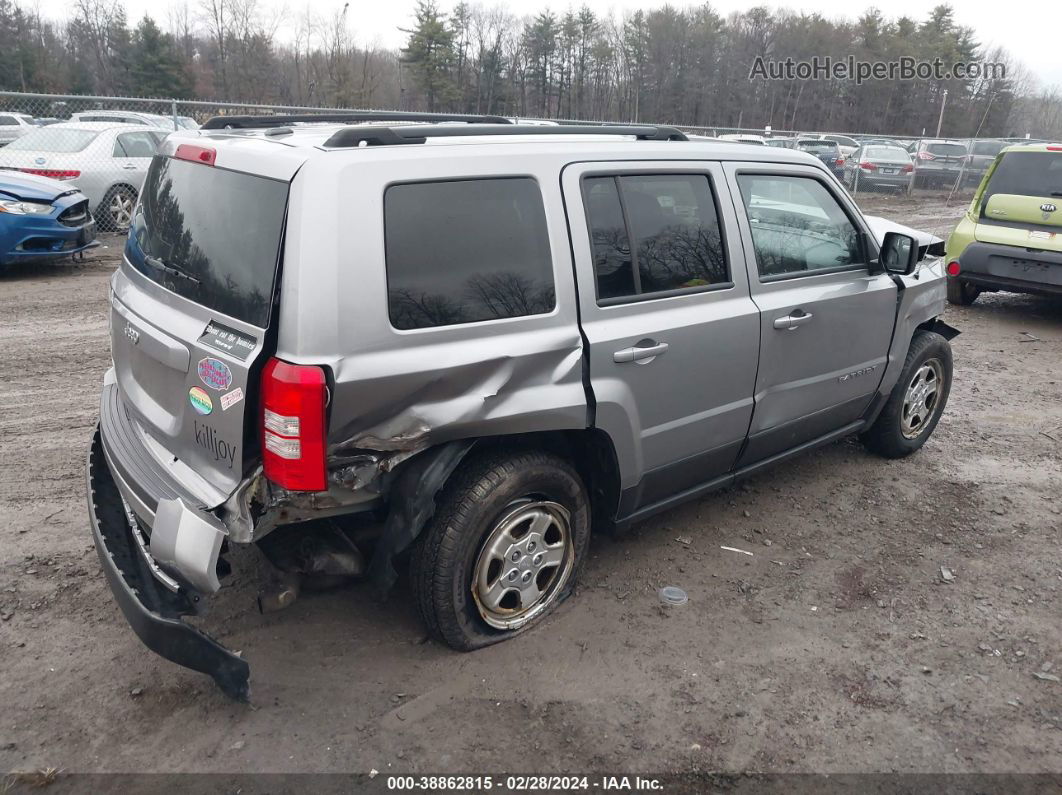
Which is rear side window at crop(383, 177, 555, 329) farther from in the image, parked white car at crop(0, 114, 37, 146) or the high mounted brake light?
parked white car at crop(0, 114, 37, 146)

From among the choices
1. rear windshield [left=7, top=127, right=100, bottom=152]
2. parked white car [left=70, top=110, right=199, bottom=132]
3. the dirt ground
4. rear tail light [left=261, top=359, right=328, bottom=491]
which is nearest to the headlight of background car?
rear windshield [left=7, top=127, right=100, bottom=152]

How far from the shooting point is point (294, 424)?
2.47m

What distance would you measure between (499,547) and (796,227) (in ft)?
7.41

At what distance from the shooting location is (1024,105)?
186 feet

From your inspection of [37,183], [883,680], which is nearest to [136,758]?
[883,680]

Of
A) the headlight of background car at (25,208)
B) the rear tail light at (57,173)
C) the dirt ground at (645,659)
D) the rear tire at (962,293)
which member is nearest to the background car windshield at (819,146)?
the rear tire at (962,293)

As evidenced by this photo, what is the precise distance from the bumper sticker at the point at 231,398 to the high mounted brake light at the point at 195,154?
0.92 meters

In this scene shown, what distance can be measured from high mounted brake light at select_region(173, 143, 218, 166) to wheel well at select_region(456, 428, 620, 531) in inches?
56.2

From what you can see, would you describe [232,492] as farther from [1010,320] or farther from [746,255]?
[1010,320]

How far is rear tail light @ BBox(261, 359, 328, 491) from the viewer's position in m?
2.44

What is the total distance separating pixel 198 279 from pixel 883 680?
298 centimetres

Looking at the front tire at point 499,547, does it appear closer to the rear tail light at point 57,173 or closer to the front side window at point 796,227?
the front side window at point 796,227

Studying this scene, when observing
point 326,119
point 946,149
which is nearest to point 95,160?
point 326,119

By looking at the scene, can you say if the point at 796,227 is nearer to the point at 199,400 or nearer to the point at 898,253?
the point at 898,253
